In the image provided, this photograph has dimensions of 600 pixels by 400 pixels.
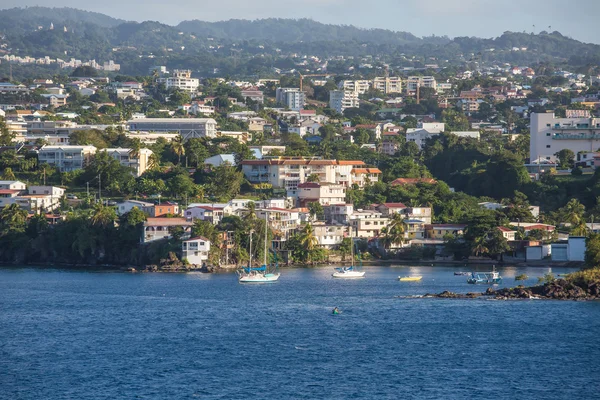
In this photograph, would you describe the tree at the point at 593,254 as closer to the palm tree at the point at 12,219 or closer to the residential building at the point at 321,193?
the residential building at the point at 321,193

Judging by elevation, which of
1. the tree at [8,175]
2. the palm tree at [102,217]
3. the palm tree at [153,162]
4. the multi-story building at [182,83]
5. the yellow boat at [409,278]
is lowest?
the yellow boat at [409,278]

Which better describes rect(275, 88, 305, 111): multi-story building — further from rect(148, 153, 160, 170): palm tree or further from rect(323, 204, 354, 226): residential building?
rect(323, 204, 354, 226): residential building

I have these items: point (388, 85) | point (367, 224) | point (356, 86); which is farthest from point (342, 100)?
point (367, 224)

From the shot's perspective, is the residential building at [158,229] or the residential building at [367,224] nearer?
the residential building at [158,229]

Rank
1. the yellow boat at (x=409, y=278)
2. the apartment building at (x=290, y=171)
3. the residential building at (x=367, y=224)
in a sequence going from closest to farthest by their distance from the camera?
the yellow boat at (x=409, y=278), the residential building at (x=367, y=224), the apartment building at (x=290, y=171)

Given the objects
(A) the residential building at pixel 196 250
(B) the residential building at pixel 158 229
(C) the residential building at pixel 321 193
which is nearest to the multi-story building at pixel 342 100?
(C) the residential building at pixel 321 193

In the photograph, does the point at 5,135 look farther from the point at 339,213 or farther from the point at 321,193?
the point at 339,213

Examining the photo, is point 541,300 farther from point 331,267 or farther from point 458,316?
point 331,267
